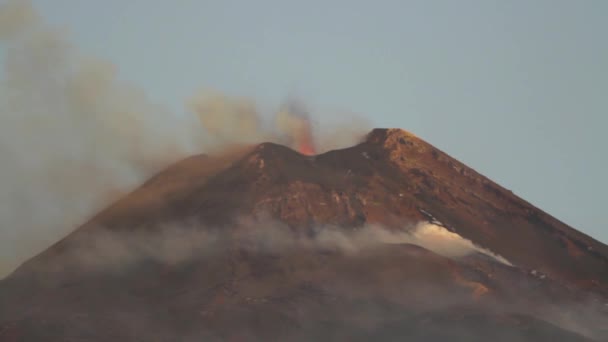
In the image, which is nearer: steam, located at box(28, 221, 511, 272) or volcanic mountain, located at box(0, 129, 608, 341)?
volcanic mountain, located at box(0, 129, 608, 341)

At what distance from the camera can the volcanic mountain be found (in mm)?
149000

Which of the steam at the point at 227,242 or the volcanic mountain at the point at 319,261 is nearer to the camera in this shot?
the volcanic mountain at the point at 319,261

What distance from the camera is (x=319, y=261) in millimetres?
163875

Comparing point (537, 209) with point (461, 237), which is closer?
point (461, 237)

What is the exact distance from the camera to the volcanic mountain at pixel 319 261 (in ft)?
489

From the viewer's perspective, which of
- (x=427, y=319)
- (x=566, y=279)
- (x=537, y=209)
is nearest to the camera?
(x=427, y=319)

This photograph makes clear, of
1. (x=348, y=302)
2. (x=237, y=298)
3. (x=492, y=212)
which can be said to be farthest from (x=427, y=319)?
(x=492, y=212)

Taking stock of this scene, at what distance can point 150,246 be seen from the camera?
171500mm

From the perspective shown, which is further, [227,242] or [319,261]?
[227,242]

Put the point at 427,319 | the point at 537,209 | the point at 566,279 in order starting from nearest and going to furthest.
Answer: the point at 427,319 < the point at 566,279 < the point at 537,209

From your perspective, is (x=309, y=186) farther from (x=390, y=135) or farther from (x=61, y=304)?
(x=61, y=304)

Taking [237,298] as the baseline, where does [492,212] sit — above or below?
above

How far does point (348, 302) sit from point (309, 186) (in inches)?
876

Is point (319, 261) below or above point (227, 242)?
below
